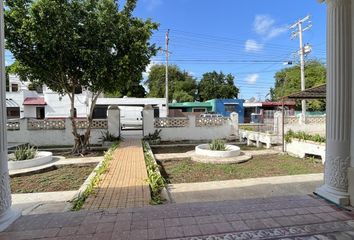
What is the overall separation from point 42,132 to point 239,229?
1337cm

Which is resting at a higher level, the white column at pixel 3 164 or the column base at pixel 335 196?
the white column at pixel 3 164

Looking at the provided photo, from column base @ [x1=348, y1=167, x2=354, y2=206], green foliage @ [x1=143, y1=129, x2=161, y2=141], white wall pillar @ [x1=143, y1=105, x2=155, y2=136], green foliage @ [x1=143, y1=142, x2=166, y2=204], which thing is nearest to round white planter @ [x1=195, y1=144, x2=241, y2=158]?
green foliage @ [x1=143, y1=142, x2=166, y2=204]

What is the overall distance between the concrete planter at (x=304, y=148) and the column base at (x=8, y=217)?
363 inches

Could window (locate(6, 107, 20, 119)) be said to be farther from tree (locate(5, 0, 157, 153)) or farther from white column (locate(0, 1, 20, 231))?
white column (locate(0, 1, 20, 231))

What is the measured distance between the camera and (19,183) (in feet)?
23.5

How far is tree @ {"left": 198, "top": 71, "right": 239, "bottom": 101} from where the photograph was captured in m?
49.3

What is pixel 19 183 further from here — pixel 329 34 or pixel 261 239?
pixel 329 34

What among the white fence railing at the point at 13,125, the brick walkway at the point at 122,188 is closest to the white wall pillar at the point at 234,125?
the brick walkway at the point at 122,188

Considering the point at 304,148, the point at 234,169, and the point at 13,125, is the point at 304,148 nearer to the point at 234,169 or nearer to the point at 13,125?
the point at 234,169

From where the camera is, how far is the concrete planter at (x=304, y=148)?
9787mm

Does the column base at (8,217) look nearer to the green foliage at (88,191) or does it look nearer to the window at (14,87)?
the green foliage at (88,191)

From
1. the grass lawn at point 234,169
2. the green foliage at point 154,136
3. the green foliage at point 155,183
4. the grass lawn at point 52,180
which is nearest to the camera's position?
the green foliage at point 155,183

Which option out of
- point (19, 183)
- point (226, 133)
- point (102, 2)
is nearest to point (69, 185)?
point (19, 183)

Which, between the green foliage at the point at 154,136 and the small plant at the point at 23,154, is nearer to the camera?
the small plant at the point at 23,154
